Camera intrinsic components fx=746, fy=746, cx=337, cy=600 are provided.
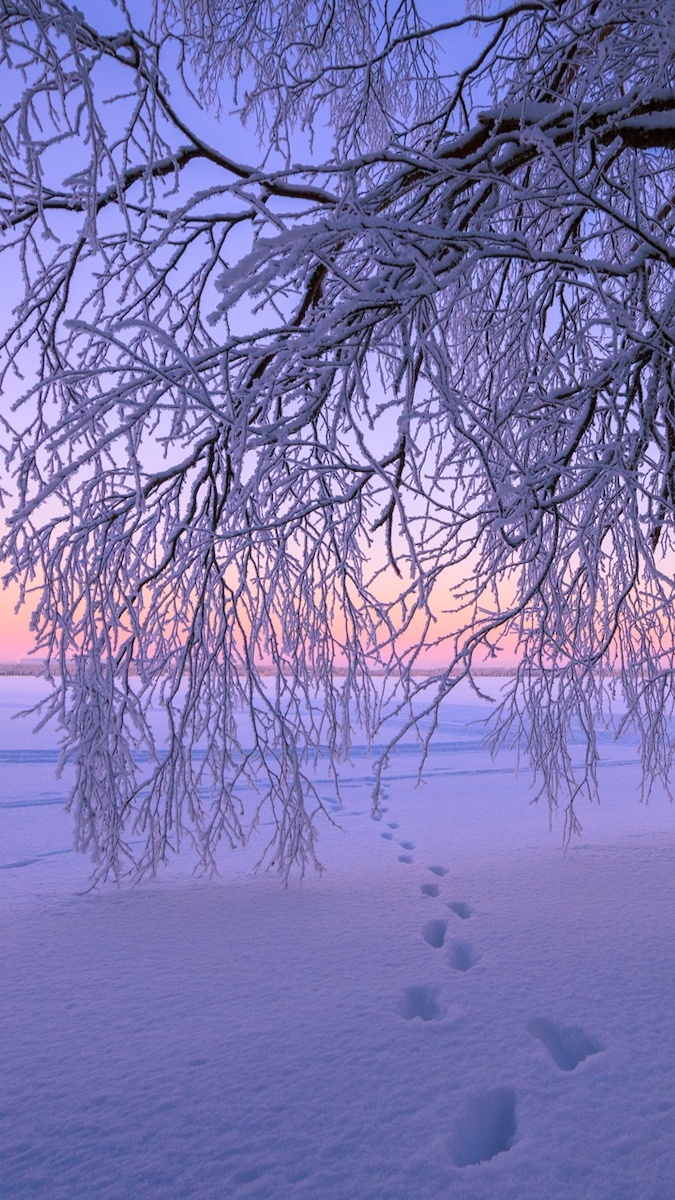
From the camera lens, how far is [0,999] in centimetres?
238

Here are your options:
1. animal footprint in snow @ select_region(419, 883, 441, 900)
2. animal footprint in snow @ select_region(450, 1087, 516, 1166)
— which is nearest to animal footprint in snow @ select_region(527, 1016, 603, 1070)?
animal footprint in snow @ select_region(450, 1087, 516, 1166)

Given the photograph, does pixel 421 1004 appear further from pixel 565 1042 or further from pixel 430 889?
pixel 430 889

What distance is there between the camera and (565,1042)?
80.7 inches

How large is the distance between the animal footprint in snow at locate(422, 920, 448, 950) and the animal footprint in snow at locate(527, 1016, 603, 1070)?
731mm

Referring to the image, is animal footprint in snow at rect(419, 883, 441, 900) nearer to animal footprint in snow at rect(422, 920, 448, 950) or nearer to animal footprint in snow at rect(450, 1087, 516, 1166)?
animal footprint in snow at rect(422, 920, 448, 950)

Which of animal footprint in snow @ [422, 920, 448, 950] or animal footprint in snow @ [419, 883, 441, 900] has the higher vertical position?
animal footprint in snow @ [422, 920, 448, 950]

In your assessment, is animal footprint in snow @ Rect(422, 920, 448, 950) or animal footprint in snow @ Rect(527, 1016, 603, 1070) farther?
animal footprint in snow @ Rect(422, 920, 448, 950)

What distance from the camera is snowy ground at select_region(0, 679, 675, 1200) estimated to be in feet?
5.10

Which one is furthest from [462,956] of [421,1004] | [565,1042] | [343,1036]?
[343,1036]

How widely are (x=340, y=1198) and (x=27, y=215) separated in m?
2.96

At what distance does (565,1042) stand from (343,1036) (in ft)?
2.00

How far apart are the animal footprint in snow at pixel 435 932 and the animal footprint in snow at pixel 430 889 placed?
39cm

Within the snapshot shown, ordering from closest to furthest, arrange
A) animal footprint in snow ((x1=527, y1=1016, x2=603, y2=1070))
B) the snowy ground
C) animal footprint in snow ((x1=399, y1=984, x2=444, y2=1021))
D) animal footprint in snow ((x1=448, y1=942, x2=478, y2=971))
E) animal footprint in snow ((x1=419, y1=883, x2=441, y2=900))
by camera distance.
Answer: the snowy ground
animal footprint in snow ((x1=527, y1=1016, x2=603, y2=1070))
animal footprint in snow ((x1=399, y1=984, x2=444, y2=1021))
animal footprint in snow ((x1=448, y1=942, x2=478, y2=971))
animal footprint in snow ((x1=419, y1=883, x2=441, y2=900))

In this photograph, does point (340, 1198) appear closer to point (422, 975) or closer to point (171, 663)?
point (422, 975)
